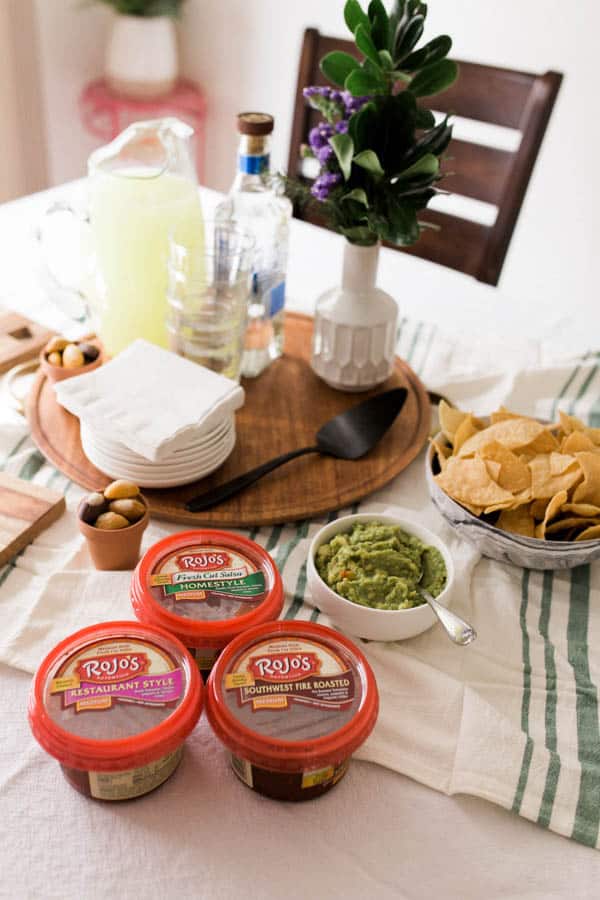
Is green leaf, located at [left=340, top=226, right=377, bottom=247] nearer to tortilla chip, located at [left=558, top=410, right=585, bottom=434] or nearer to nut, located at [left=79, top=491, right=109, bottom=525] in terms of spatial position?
tortilla chip, located at [left=558, top=410, right=585, bottom=434]

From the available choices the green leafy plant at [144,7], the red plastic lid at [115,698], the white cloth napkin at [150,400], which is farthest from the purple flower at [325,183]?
the green leafy plant at [144,7]

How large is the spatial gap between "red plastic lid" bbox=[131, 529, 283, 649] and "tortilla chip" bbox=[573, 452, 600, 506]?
1.06ft

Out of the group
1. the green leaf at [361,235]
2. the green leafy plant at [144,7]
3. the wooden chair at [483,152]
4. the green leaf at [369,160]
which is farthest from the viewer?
the green leafy plant at [144,7]

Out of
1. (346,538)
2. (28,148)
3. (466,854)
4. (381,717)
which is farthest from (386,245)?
(28,148)

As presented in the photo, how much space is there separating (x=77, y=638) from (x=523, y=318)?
0.97 metres

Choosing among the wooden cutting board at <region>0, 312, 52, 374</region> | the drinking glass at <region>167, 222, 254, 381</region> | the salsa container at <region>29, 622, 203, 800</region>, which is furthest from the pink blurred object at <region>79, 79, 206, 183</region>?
the salsa container at <region>29, 622, 203, 800</region>

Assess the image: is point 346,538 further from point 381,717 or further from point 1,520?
point 1,520

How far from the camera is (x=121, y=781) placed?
0.63 m

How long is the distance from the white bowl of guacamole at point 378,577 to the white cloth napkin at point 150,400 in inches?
7.6

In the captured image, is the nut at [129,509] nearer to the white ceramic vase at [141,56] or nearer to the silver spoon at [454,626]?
the silver spoon at [454,626]

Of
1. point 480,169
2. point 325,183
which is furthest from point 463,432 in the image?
point 480,169

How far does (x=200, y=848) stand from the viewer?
2.05 feet

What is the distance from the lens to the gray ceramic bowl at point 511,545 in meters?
0.85

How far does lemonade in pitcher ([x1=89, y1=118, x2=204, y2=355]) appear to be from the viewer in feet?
3.53
